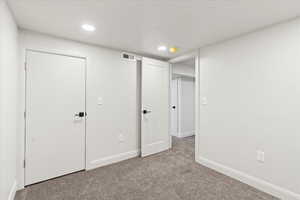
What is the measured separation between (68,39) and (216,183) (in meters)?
3.27

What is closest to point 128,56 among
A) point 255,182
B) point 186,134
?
point 255,182

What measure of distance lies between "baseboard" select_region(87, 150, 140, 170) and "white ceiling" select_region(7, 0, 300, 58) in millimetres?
2169

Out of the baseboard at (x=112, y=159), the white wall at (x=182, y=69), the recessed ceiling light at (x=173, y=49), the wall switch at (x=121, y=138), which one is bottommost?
the baseboard at (x=112, y=159)

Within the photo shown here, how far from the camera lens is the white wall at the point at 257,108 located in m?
1.79

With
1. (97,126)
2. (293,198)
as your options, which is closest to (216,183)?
(293,198)

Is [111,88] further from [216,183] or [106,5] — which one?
[216,183]

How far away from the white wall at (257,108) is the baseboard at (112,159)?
57.1 inches

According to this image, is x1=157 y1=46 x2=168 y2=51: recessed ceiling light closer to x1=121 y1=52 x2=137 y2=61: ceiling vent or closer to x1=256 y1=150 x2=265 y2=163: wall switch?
x1=121 y1=52 x2=137 y2=61: ceiling vent

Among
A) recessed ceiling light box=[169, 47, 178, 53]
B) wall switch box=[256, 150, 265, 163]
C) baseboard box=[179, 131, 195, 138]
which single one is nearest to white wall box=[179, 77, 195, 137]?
baseboard box=[179, 131, 195, 138]

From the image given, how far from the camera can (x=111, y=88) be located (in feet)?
9.37

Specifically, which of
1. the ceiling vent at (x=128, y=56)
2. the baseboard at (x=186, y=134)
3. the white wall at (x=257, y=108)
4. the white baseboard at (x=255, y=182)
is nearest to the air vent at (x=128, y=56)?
the ceiling vent at (x=128, y=56)

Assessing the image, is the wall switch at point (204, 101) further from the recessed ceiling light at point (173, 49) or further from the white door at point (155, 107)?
the recessed ceiling light at point (173, 49)

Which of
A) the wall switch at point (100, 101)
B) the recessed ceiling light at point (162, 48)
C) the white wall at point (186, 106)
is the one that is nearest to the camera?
the wall switch at point (100, 101)

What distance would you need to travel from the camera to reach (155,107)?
3.38 meters
